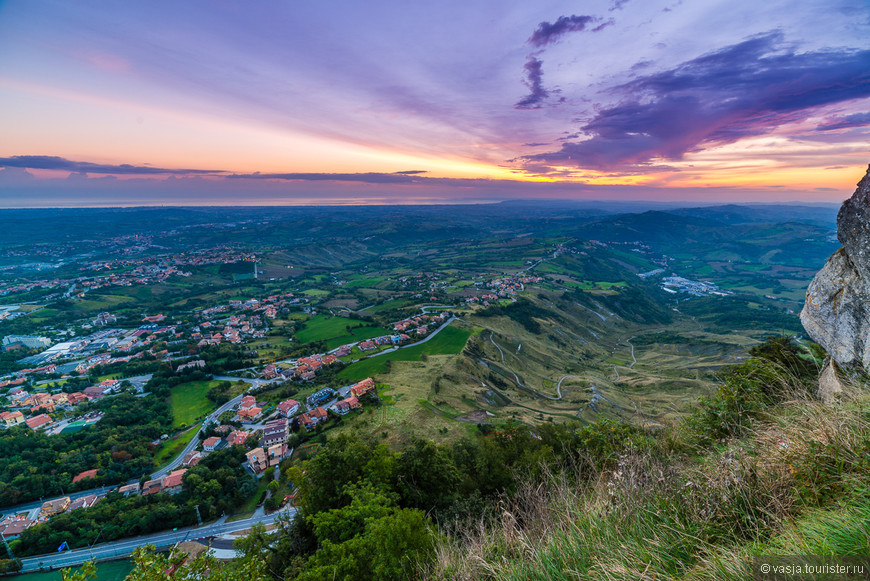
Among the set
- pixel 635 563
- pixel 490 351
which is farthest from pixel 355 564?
pixel 490 351

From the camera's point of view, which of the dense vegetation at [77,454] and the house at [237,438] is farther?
the house at [237,438]

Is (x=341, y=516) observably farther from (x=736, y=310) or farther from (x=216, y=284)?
(x=216, y=284)

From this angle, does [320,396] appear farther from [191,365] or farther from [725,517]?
[725,517]

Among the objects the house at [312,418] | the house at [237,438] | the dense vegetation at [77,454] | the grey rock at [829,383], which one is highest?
the grey rock at [829,383]

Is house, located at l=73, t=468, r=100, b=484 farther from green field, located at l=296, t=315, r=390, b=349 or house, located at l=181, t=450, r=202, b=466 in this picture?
green field, located at l=296, t=315, r=390, b=349

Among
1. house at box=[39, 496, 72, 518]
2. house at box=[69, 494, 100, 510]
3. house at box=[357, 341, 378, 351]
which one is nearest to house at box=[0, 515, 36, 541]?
house at box=[39, 496, 72, 518]

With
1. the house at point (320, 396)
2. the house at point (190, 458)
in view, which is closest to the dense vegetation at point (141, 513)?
the house at point (190, 458)

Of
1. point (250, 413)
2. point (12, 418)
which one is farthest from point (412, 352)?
point (12, 418)

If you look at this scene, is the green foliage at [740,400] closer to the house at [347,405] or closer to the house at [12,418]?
the house at [347,405]
